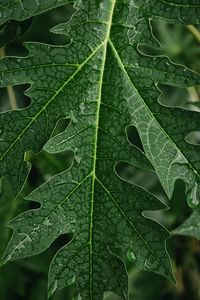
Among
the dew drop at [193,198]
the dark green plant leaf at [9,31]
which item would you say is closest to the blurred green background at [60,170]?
the dark green plant leaf at [9,31]

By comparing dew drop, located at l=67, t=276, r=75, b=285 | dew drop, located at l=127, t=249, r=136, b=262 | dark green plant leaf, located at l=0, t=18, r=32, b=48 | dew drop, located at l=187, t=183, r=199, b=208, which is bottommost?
dew drop, located at l=67, t=276, r=75, b=285

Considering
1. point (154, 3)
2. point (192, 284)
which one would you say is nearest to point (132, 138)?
point (192, 284)

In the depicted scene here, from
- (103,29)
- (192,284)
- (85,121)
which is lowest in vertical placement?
(192,284)

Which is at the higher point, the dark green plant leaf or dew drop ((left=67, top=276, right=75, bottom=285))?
the dark green plant leaf

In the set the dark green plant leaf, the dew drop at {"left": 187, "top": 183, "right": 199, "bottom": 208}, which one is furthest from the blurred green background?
the dew drop at {"left": 187, "top": 183, "right": 199, "bottom": 208}

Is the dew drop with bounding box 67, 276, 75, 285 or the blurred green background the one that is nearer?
the dew drop with bounding box 67, 276, 75, 285

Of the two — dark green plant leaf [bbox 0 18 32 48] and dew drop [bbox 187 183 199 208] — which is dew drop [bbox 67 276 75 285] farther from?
dark green plant leaf [bbox 0 18 32 48]

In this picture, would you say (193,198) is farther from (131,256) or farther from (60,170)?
(60,170)

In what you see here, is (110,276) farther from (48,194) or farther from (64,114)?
(64,114)

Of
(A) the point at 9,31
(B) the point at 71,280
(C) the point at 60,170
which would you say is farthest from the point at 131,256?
(C) the point at 60,170
